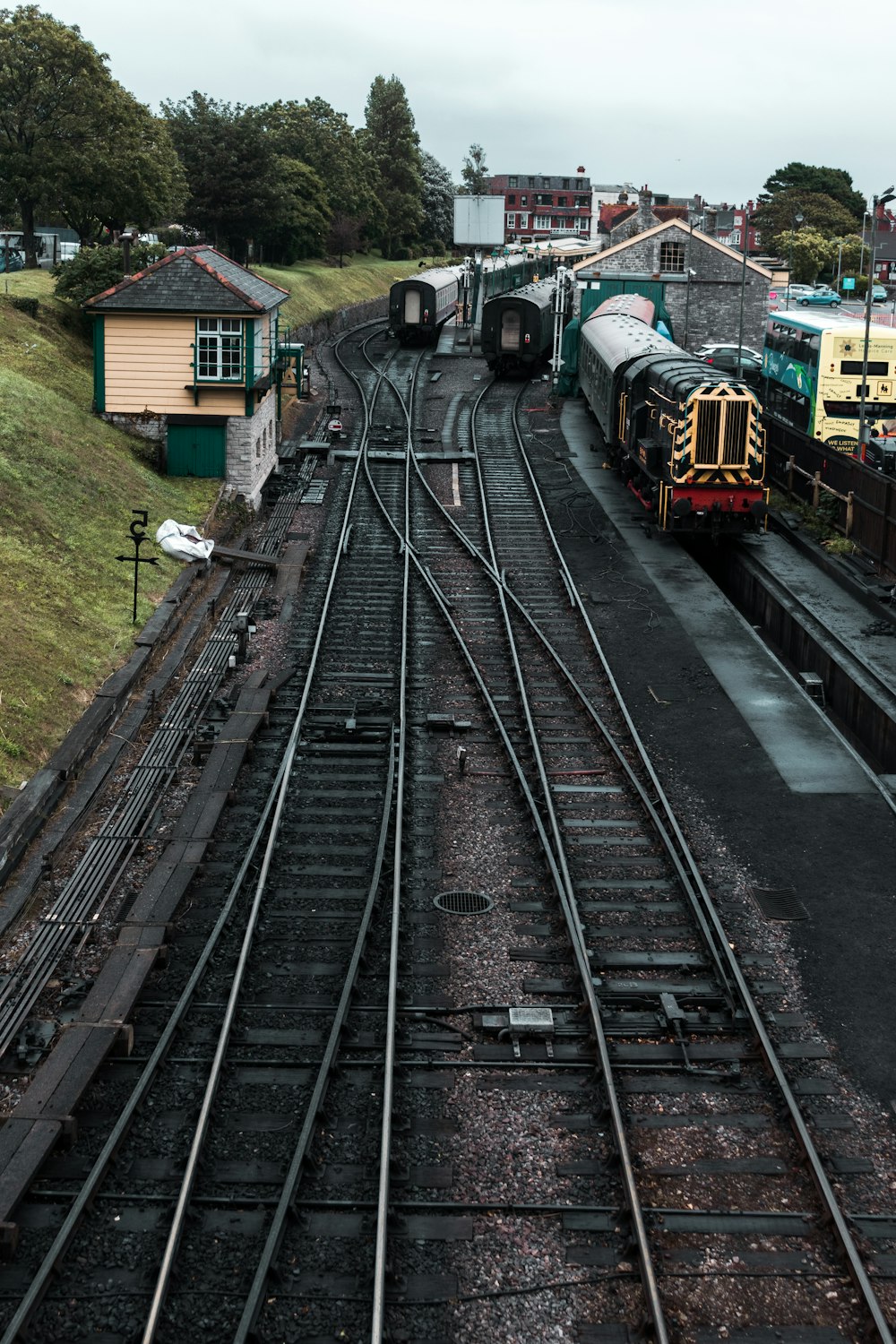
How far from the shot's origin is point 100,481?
26156 mm

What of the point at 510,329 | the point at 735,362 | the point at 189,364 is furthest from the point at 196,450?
the point at 735,362

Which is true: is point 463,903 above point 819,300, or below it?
below

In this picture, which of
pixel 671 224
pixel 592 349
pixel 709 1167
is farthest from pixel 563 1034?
pixel 671 224

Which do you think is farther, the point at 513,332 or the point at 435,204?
the point at 435,204

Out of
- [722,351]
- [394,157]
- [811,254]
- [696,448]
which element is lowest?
[696,448]

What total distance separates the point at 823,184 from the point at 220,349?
429 feet

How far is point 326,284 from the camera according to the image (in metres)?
68.1

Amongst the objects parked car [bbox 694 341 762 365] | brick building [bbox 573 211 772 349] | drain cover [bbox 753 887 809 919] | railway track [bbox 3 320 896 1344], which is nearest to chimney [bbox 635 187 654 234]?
brick building [bbox 573 211 772 349]

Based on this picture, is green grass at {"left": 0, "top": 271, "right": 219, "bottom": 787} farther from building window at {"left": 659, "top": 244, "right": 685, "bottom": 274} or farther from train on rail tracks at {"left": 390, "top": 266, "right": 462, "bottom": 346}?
building window at {"left": 659, "top": 244, "right": 685, "bottom": 274}

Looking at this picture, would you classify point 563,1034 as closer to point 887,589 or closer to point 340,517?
point 887,589

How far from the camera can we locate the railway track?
834 cm

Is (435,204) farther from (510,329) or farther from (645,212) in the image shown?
(510,329)

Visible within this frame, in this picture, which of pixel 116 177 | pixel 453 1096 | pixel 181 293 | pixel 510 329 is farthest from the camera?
pixel 510 329

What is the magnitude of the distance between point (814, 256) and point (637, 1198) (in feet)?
318
